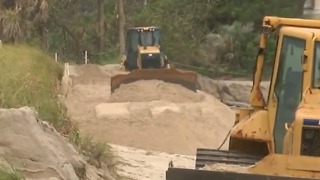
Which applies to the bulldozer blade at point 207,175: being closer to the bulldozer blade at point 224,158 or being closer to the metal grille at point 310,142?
the metal grille at point 310,142

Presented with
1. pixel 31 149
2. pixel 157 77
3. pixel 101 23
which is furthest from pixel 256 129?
pixel 101 23

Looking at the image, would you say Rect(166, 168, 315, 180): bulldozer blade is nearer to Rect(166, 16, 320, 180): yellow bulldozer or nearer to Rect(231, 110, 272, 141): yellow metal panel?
Rect(166, 16, 320, 180): yellow bulldozer

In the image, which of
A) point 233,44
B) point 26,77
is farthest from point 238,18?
point 26,77

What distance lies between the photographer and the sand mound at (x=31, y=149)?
9.31 metres

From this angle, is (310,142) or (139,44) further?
(139,44)

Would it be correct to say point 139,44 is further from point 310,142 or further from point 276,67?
point 310,142

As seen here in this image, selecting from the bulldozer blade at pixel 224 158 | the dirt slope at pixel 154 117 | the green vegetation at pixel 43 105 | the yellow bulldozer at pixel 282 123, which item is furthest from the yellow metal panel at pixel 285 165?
the dirt slope at pixel 154 117

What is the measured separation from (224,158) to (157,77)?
2171cm

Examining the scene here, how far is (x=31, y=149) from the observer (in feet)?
31.6

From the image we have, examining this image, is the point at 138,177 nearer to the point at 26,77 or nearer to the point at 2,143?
the point at 26,77

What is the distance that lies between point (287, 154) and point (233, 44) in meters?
43.7

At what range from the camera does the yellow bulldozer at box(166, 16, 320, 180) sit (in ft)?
28.5

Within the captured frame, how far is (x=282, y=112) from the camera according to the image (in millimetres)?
9672

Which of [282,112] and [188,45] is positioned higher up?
[282,112]
